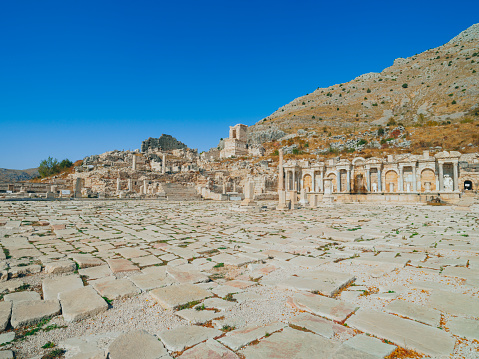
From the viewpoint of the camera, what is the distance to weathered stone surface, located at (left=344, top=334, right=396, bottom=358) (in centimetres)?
200

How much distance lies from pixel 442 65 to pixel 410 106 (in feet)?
81.3

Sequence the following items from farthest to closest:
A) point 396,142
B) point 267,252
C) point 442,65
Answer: point 442,65
point 396,142
point 267,252

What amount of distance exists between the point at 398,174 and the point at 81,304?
3163cm

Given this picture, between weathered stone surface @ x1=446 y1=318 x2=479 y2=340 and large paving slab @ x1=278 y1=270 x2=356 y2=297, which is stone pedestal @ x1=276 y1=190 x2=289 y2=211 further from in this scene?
weathered stone surface @ x1=446 y1=318 x2=479 y2=340

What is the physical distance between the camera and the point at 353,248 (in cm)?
579

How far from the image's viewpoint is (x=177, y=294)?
3.16 m

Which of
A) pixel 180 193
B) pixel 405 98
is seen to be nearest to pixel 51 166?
pixel 180 193

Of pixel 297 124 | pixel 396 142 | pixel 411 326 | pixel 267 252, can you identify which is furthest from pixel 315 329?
pixel 297 124

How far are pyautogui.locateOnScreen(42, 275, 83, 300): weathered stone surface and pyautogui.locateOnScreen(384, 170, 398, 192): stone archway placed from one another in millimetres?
31323

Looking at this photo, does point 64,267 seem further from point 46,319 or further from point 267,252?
point 267,252

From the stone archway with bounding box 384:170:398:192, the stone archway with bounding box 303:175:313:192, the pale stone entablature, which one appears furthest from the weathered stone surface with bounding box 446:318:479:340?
the stone archway with bounding box 303:175:313:192

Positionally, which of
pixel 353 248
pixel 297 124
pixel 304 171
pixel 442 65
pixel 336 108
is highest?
pixel 442 65

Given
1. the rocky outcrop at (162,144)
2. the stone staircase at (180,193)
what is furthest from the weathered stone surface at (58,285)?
the rocky outcrop at (162,144)

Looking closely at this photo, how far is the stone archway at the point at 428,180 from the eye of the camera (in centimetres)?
2648
